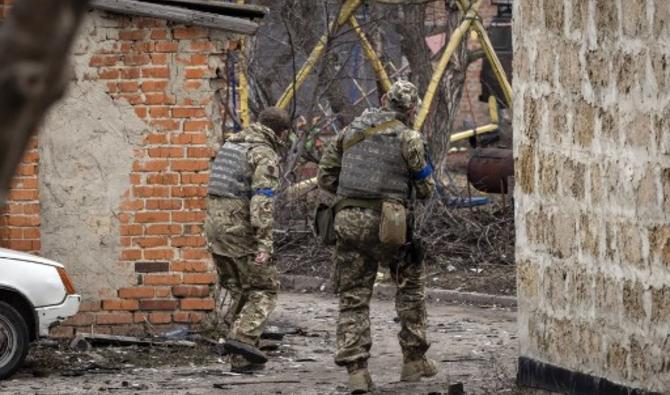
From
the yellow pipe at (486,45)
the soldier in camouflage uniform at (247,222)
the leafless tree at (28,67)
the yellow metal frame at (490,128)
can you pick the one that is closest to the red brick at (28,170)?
the soldier in camouflage uniform at (247,222)

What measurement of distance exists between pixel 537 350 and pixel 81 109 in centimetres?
431

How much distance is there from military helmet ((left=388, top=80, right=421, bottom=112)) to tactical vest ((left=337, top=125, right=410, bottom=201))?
8.7 inches

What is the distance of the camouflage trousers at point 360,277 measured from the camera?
887 cm

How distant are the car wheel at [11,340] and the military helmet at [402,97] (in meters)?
2.68

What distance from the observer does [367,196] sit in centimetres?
886

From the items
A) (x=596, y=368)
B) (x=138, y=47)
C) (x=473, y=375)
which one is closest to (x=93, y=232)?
(x=138, y=47)

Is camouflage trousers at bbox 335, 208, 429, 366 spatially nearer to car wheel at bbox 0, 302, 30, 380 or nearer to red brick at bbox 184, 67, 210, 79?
car wheel at bbox 0, 302, 30, 380

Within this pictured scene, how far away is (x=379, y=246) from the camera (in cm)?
891

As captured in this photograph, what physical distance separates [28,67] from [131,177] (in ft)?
29.6

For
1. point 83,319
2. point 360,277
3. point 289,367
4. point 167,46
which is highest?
point 167,46

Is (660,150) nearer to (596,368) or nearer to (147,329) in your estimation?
(596,368)

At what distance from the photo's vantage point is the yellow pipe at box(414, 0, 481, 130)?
16844 mm

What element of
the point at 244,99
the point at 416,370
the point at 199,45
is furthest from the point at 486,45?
the point at 416,370

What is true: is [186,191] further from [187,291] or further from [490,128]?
[490,128]
